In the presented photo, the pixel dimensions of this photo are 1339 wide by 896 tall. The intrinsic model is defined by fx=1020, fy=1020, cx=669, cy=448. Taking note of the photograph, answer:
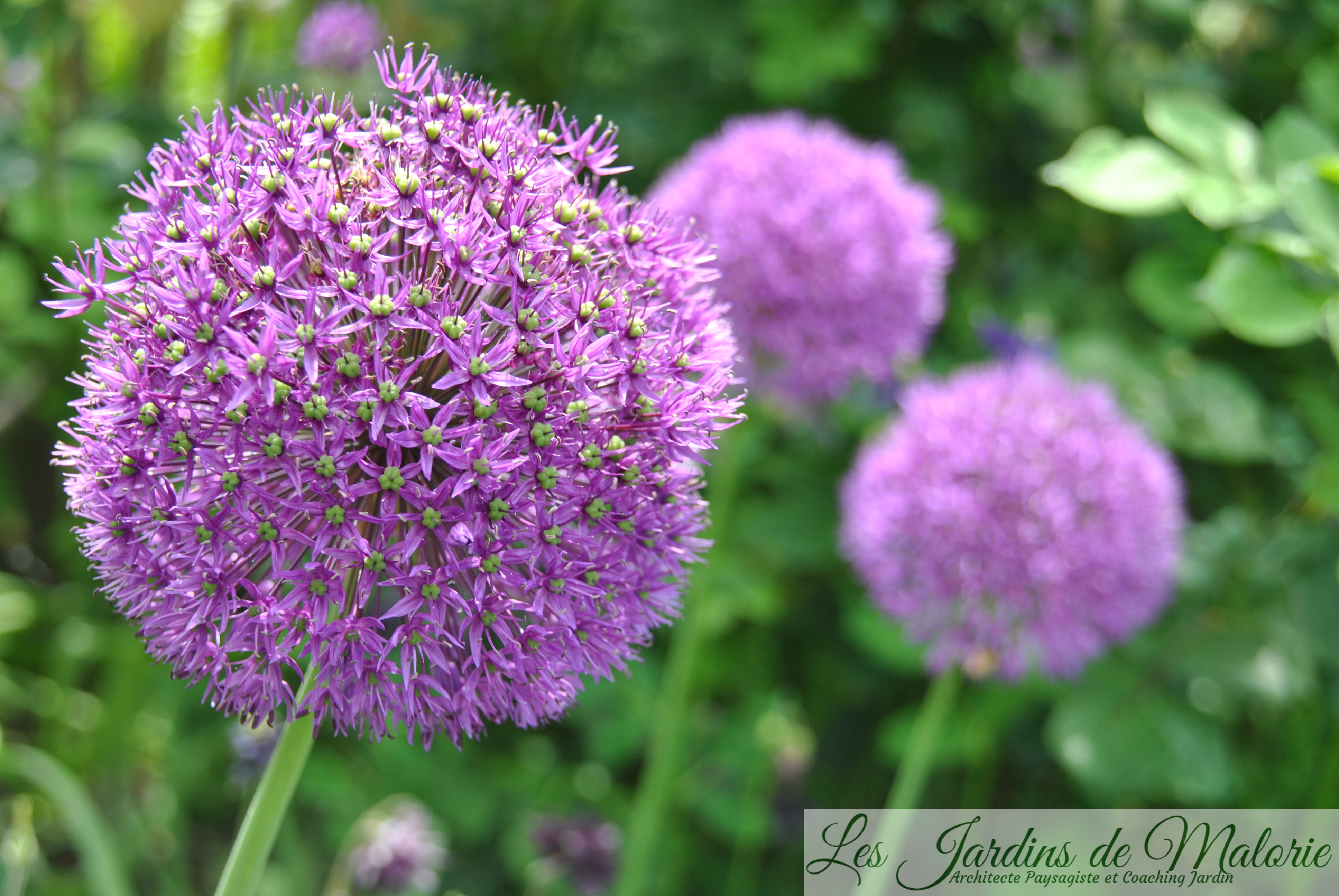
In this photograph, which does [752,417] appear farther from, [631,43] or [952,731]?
[631,43]

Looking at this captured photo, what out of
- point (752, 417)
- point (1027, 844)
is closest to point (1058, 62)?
point (752, 417)

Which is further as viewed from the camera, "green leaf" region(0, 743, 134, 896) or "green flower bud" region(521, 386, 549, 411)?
"green leaf" region(0, 743, 134, 896)

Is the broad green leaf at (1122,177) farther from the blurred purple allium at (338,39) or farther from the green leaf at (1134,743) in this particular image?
the blurred purple allium at (338,39)

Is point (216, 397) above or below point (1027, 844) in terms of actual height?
above

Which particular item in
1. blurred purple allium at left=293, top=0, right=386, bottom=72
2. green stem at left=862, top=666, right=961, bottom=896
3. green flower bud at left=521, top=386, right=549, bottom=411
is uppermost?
blurred purple allium at left=293, top=0, right=386, bottom=72

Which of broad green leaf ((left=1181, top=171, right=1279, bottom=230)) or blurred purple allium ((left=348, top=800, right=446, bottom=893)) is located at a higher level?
broad green leaf ((left=1181, top=171, right=1279, bottom=230))

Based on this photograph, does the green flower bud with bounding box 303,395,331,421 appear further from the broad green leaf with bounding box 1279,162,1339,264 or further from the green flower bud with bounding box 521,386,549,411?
the broad green leaf with bounding box 1279,162,1339,264

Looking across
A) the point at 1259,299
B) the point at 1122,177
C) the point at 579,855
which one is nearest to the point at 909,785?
the point at 579,855

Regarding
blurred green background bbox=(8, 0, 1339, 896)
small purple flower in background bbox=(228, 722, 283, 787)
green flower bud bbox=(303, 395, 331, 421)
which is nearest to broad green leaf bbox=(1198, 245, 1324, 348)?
blurred green background bbox=(8, 0, 1339, 896)
